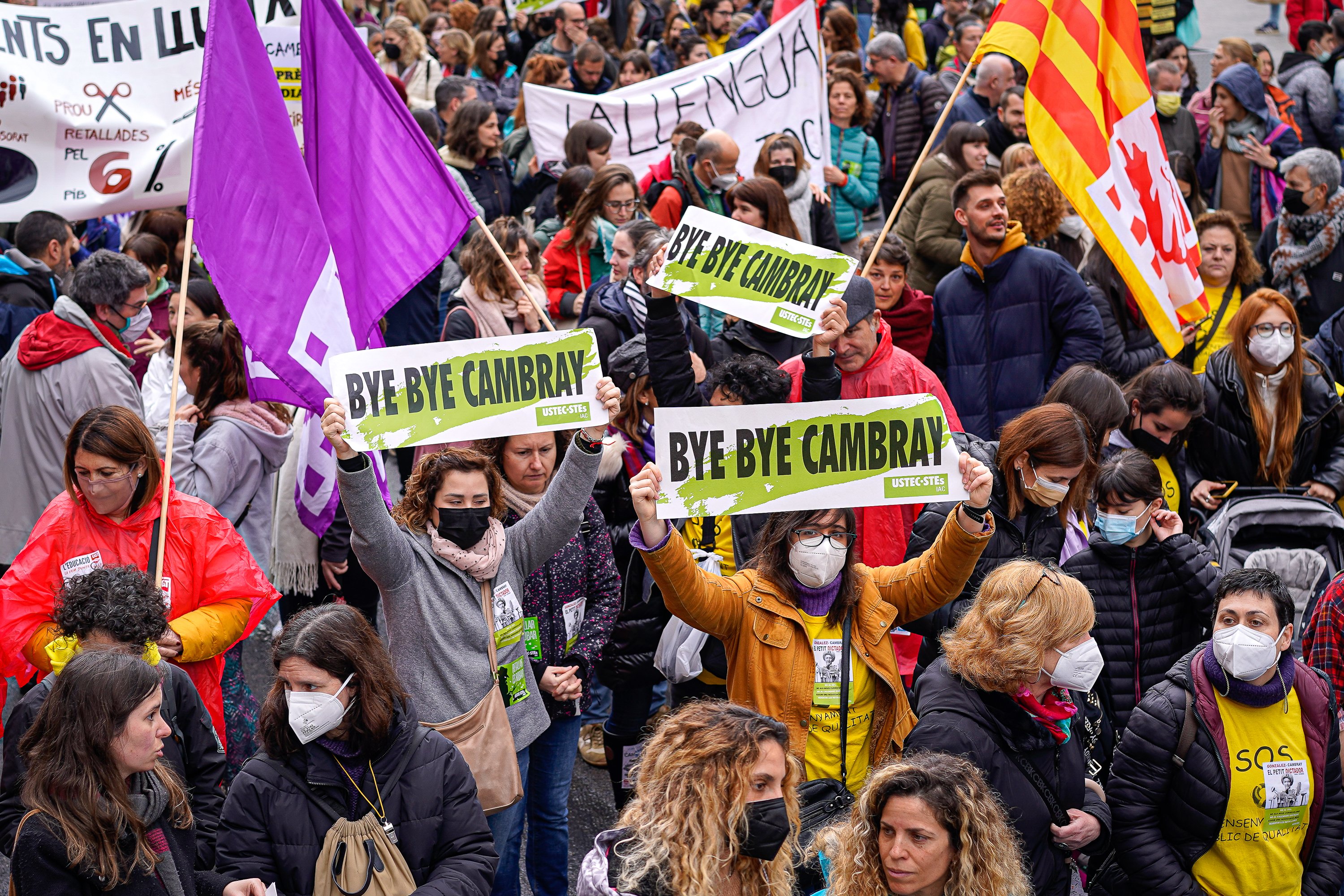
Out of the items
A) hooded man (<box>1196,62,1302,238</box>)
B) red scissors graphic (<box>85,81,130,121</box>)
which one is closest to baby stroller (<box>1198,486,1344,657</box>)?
hooded man (<box>1196,62,1302,238</box>)

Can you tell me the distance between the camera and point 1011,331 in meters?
6.74

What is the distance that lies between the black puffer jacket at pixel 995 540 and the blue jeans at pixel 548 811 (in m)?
1.28

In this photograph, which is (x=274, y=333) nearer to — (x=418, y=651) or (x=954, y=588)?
(x=418, y=651)

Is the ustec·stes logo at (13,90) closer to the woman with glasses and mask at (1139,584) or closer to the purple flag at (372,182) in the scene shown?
the purple flag at (372,182)

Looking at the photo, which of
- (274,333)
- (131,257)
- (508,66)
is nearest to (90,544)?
(274,333)

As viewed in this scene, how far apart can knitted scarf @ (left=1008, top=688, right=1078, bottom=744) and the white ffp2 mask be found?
1841 mm

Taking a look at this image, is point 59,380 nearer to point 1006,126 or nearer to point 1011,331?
point 1011,331

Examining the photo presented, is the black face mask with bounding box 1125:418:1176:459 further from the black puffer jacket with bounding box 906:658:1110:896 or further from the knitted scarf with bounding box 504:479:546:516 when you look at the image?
the knitted scarf with bounding box 504:479:546:516

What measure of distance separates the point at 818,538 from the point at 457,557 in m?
1.11

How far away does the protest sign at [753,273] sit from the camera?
4.91 m

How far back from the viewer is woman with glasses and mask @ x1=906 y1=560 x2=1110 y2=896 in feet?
12.7

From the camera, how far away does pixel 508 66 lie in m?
15.4

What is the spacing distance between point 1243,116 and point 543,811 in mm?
8808

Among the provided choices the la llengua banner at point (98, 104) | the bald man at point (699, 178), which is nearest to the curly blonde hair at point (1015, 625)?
the bald man at point (699, 178)
